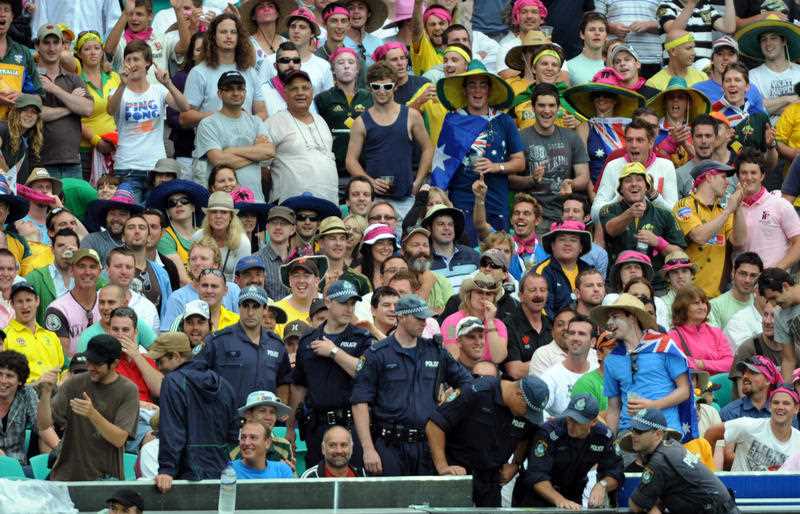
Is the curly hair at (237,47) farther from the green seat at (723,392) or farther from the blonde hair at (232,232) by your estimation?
the green seat at (723,392)

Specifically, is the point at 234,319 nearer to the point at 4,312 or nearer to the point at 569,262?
the point at 4,312

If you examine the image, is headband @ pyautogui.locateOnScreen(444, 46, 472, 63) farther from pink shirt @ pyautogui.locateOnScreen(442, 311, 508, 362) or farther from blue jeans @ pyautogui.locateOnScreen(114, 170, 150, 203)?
pink shirt @ pyautogui.locateOnScreen(442, 311, 508, 362)

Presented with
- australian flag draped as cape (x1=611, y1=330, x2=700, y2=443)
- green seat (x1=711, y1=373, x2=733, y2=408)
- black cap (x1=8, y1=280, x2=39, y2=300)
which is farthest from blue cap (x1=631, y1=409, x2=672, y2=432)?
black cap (x1=8, y1=280, x2=39, y2=300)

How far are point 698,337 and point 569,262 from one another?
125 cm

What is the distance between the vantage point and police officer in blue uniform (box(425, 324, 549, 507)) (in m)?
12.4

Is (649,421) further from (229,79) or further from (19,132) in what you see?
(19,132)

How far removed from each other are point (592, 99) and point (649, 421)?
6.79 meters

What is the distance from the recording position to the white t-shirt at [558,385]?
13.5 metres

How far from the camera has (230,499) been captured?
11492 mm

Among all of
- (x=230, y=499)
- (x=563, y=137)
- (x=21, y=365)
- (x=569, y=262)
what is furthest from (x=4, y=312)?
(x=563, y=137)

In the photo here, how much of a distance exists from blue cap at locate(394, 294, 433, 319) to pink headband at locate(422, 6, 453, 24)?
7.25 metres

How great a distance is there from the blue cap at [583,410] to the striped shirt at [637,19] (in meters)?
8.85

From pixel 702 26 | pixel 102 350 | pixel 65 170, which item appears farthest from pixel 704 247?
pixel 102 350

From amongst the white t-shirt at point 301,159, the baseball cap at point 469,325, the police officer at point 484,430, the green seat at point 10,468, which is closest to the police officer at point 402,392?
the police officer at point 484,430
